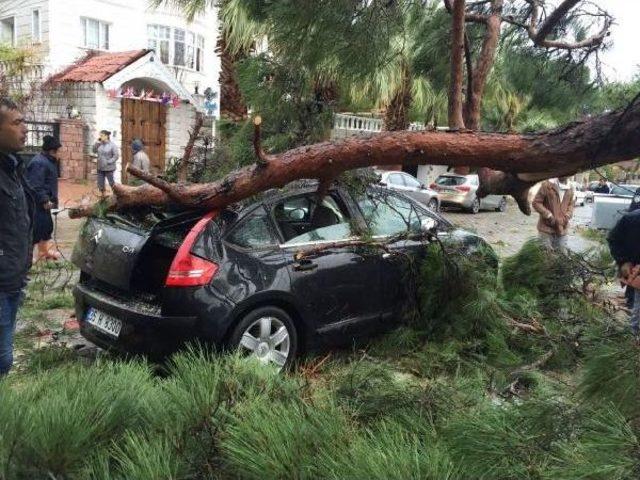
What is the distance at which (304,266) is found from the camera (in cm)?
444

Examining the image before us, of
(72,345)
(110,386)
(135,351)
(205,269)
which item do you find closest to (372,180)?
(205,269)

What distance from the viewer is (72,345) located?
16.4 feet

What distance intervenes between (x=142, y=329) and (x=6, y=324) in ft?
3.01

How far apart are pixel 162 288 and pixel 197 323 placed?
0.36 m

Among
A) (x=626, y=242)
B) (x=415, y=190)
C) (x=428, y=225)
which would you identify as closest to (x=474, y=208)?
(x=415, y=190)

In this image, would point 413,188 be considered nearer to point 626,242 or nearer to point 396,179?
point 396,179

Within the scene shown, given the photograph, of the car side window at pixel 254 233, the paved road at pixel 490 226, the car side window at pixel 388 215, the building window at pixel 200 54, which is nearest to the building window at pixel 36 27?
the building window at pixel 200 54

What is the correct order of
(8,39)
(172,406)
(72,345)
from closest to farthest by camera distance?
(172,406), (72,345), (8,39)

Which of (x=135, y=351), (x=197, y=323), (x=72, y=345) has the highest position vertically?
(x=197, y=323)

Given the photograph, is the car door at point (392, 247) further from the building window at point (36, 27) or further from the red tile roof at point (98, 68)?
the building window at point (36, 27)

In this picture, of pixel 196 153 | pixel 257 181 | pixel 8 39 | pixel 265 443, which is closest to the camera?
pixel 265 443

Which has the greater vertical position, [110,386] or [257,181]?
[257,181]

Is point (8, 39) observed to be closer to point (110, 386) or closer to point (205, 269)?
point (205, 269)

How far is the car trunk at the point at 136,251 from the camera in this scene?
419 centimetres
